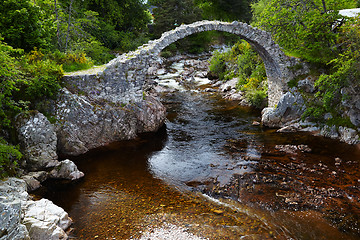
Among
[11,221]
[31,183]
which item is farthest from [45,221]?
[31,183]

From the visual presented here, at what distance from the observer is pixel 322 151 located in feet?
35.4

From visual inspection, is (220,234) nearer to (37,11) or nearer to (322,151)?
(322,151)

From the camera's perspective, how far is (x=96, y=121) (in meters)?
11.6

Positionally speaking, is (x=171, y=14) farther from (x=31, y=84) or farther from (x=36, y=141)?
(x=36, y=141)

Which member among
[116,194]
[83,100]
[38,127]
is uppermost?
[83,100]

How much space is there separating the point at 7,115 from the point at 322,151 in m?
13.6

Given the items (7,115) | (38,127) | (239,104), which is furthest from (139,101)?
(239,104)

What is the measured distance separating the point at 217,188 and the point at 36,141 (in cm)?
738

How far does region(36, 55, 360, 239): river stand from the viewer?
21.3 feet

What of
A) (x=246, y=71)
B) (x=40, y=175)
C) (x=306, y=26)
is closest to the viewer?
(x=40, y=175)

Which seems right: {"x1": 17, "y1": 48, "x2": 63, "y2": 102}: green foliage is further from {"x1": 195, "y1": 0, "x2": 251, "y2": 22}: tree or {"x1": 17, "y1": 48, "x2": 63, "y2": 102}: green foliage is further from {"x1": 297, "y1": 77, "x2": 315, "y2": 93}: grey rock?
{"x1": 195, "y1": 0, "x2": 251, "y2": 22}: tree

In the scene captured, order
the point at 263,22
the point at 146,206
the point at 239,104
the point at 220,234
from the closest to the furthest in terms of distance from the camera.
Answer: the point at 220,234 → the point at 146,206 → the point at 263,22 → the point at 239,104

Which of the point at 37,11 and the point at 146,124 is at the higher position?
the point at 37,11

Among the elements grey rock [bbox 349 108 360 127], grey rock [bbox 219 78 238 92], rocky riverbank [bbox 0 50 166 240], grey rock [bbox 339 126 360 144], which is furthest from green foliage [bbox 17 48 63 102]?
grey rock [bbox 219 78 238 92]
